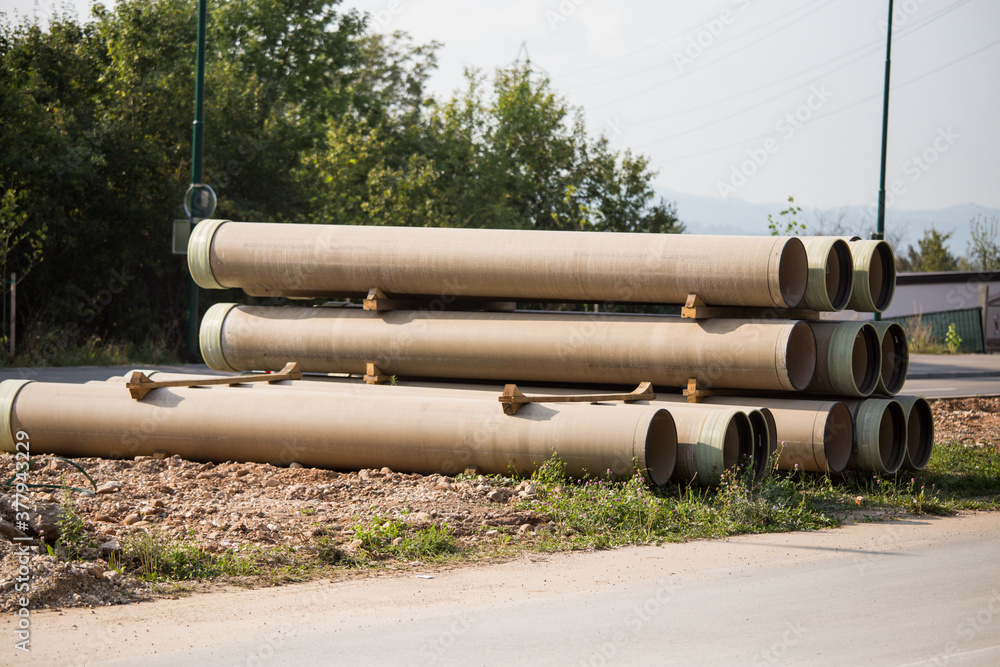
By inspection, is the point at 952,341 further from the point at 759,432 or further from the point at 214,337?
the point at 214,337

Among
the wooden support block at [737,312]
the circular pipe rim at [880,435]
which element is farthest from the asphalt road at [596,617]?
the wooden support block at [737,312]

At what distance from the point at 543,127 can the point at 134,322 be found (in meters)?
18.2

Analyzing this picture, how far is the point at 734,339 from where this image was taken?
927 cm

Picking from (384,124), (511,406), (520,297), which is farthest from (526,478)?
(384,124)

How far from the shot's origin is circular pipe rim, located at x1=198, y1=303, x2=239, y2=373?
11.3m

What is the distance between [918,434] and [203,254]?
7819 millimetres

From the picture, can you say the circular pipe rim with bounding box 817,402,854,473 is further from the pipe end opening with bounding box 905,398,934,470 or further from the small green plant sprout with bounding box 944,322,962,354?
the small green plant sprout with bounding box 944,322,962,354

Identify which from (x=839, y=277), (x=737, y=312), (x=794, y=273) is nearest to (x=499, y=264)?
(x=737, y=312)

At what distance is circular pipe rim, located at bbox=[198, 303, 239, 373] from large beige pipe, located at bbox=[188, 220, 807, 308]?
1.18 ft

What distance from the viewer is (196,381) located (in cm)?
1008

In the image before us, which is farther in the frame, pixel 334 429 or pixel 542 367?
pixel 542 367

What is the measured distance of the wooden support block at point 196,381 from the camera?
9836 millimetres

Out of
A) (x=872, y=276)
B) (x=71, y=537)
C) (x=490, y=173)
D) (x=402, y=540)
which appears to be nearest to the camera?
(x=71, y=537)

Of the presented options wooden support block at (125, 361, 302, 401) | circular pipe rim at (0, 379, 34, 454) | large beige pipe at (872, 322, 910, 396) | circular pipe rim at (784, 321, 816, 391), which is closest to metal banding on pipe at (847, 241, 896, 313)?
large beige pipe at (872, 322, 910, 396)
